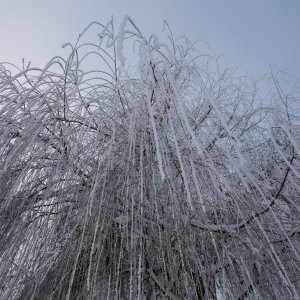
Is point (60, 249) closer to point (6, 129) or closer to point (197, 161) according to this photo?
point (6, 129)

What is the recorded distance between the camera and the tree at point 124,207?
4.33 feet

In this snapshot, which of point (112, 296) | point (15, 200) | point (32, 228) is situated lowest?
point (112, 296)

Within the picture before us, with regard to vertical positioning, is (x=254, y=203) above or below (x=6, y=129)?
below

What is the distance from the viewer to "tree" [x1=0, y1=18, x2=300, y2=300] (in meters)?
1.32

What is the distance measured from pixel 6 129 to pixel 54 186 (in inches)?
13.0

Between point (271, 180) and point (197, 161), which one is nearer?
point (197, 161)

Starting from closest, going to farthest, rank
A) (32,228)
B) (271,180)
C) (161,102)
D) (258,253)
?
(258,253) → (32,228) → (161,102) → (271,180)

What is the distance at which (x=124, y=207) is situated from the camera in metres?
1.35

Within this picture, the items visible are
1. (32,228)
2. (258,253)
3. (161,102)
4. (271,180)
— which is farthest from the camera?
(271,180)

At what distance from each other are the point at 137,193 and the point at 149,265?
14.1 inches

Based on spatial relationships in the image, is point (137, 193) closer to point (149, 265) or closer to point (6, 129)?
point (149, 265)

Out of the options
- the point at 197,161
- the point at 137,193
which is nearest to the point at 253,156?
the point at 197,161

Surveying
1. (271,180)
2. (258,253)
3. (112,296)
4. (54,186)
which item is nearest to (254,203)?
(258,253)

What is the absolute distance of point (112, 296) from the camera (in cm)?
152
